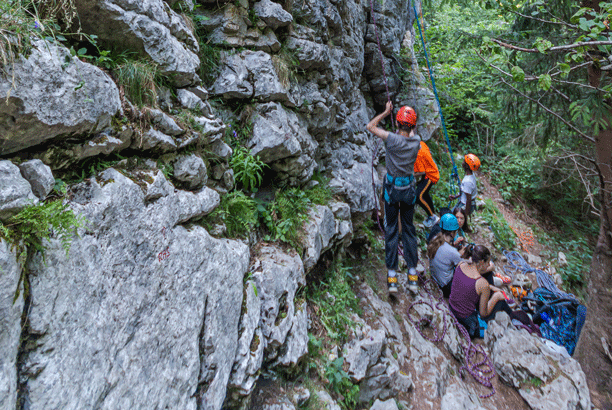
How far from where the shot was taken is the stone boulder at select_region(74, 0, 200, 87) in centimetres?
246

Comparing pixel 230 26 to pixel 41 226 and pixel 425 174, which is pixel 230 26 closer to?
pixel 41 226

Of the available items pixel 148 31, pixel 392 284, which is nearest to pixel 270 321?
pixel 392 284

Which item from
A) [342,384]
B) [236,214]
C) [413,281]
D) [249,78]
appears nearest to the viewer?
[236,214]

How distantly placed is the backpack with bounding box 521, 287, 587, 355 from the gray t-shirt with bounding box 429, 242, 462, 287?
203 cm

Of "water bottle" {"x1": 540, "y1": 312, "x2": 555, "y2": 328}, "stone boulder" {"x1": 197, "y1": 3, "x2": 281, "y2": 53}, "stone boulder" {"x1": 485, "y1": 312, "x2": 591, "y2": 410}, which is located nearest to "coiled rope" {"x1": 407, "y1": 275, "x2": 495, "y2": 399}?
"stone boulder" {"x1": 485, "y1": 312, "x2": 591, "y2": 410}

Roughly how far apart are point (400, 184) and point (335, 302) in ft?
6.95

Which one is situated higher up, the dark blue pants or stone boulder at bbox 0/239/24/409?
stone boulder at bbox 0/239/24/409

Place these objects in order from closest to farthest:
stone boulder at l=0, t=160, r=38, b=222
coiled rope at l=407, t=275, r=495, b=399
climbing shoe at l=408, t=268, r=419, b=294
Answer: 1. stone boulder at l=0, t=160, r=38, b=222
2. coiled rope at l=407, t=275, r=495, b=399
3. climbing shoe at l=408, t=268, r=419, b=294

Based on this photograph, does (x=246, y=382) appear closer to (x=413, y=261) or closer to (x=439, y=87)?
(x=413, y=261)

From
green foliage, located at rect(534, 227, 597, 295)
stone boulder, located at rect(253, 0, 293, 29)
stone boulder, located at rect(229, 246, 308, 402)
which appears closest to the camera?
stone boulder, located at rect(229, 246, 308, 402)

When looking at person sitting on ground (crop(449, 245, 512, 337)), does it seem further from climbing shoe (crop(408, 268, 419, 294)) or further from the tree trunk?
the tree trunk

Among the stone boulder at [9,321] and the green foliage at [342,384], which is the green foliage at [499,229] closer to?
the green foliage at [342,384]

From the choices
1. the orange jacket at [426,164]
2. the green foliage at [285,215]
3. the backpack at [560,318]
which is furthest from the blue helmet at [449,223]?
the green foliage at [285,215]

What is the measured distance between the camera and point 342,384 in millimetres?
3621
